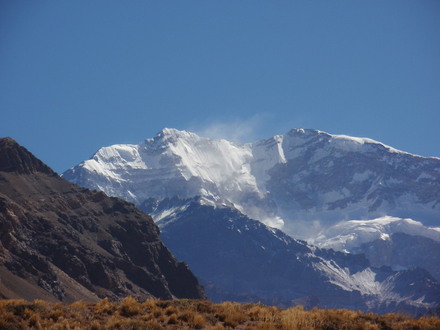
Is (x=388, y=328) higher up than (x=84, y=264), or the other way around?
(x=84, y=264)

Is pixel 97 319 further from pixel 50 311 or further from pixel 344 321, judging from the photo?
pixel 344 321

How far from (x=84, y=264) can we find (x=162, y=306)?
15683cm

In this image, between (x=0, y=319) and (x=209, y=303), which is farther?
(x=209, y=303)

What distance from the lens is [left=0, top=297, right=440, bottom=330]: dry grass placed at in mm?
32156

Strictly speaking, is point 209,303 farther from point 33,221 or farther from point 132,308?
point 33,221

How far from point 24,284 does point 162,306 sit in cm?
12005

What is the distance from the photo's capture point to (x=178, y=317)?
116 feet

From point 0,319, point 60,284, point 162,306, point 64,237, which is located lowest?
point 0,319

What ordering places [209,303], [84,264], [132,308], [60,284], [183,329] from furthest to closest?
1. [84,264]
2. [60,284]
3. [209,303]
4. [132,308]
5. [183,329]

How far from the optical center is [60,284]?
165 meters

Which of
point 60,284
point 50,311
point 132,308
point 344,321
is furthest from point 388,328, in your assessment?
point 60,284

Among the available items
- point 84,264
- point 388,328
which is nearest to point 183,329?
point 388,328

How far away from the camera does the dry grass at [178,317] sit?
32.2 meters

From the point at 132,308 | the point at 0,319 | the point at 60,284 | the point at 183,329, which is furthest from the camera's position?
the point at 60,284
